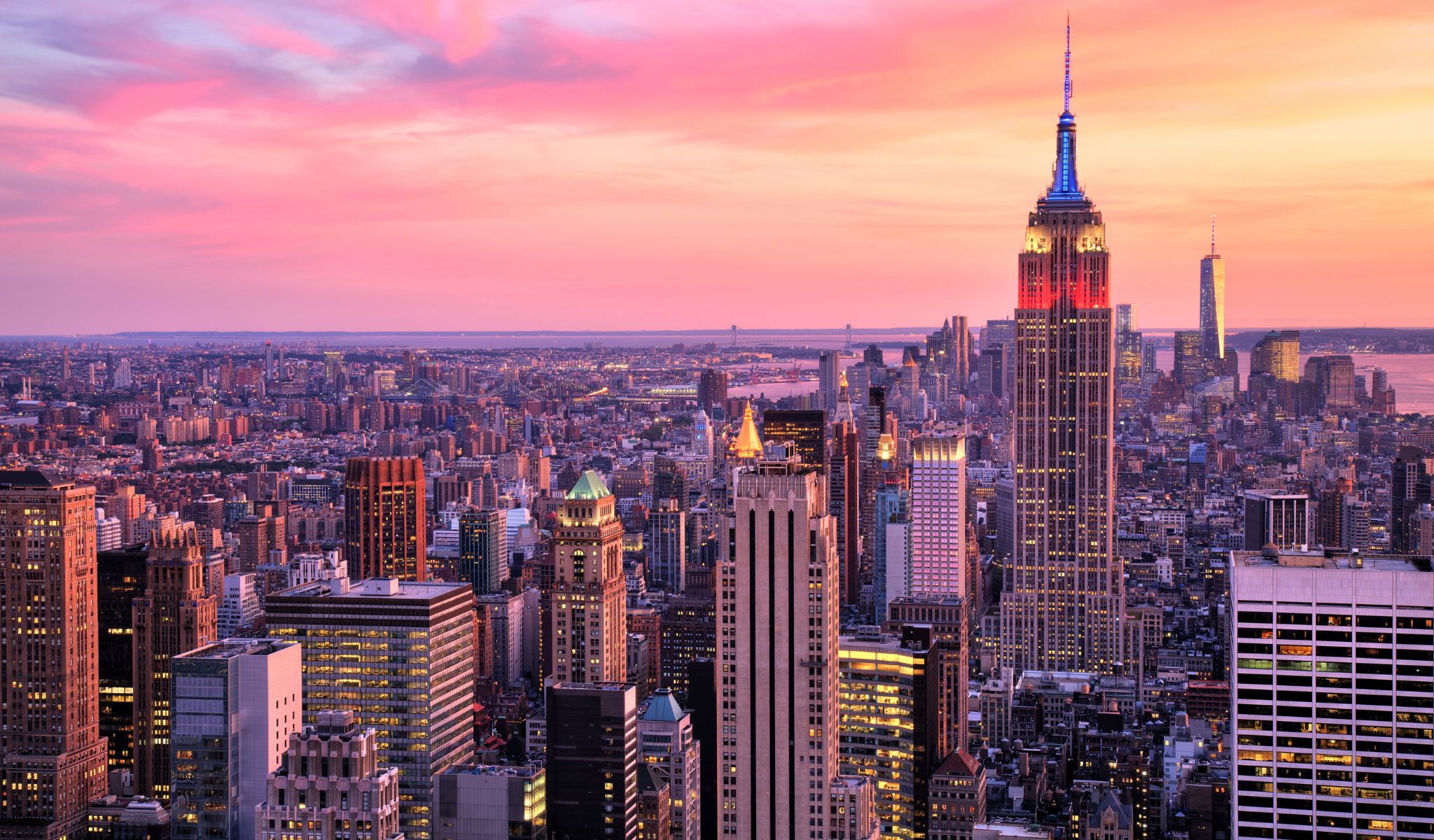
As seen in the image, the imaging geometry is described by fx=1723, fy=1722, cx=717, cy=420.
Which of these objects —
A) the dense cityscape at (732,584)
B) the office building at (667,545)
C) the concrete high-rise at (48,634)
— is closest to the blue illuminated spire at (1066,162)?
the dense cityscape at (732,584)

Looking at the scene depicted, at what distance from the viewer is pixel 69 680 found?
190 ft

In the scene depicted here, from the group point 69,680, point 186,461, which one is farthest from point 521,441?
point 69,680

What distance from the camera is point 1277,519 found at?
309 feet

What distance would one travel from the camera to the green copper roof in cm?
6091

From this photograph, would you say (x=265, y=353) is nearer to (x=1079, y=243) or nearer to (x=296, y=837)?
(x=1079, y=243)

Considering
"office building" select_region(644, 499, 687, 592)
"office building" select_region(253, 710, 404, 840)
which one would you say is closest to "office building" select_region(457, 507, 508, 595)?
"office building" select_region(644, 499, 687, 592)

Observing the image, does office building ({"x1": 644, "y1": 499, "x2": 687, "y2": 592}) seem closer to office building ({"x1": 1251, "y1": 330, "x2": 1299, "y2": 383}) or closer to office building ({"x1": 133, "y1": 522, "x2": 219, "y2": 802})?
office building ({"x1": 133, "y1": 522, "x2": 219, "y2": 802})

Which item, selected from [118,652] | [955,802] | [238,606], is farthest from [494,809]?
[238,606]

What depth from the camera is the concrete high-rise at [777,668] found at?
3928 cm

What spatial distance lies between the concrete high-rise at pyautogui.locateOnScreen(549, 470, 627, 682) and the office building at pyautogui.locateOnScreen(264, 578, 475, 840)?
786cm

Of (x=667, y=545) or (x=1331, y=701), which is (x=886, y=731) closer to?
(x=1331, y=701)

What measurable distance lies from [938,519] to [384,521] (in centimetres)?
2956

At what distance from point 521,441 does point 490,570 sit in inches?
1446

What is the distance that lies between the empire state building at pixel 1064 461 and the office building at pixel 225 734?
50.3 m
